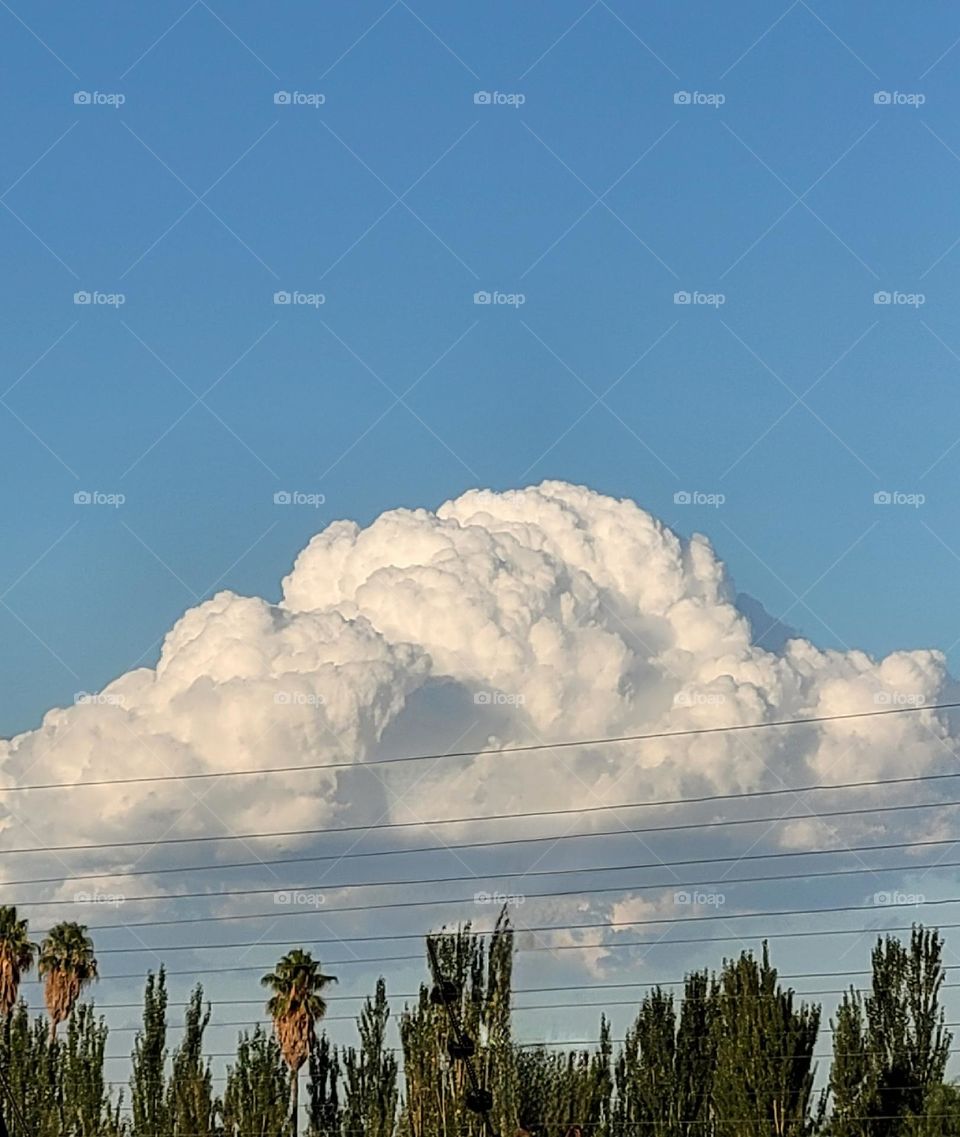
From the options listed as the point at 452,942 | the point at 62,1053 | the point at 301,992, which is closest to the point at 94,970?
the point at 301,992

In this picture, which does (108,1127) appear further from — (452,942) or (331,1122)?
(452,942)

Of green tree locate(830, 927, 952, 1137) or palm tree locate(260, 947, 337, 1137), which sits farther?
palm tree locate(260, 947, 337, 1137)

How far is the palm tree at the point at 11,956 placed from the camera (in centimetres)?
6316

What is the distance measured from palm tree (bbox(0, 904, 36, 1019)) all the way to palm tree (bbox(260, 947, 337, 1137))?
8642 mm

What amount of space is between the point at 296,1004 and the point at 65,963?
867 cm

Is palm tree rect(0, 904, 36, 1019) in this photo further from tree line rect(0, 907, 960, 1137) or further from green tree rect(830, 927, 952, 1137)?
green tree rect(830, 927, 952, 1137)

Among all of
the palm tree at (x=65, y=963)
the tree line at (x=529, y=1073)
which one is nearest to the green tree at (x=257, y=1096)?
the tree line at (x=529, y=1073)

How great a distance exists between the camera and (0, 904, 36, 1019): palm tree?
2486 inches

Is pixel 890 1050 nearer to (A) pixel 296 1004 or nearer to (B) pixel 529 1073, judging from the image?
(B) pixel 529 1073

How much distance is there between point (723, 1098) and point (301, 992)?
878 inches

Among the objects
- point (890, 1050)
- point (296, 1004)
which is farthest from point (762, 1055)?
point (296, 1004)

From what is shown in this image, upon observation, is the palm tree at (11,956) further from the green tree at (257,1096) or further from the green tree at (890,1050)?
the green tree at (890,1050)

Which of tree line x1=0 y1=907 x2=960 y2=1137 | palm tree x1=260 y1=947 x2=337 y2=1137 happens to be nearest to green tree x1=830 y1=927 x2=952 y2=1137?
tree line x1=0 y1=907 x2=960 y2=1137

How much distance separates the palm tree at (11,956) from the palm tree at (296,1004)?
28.4ft
